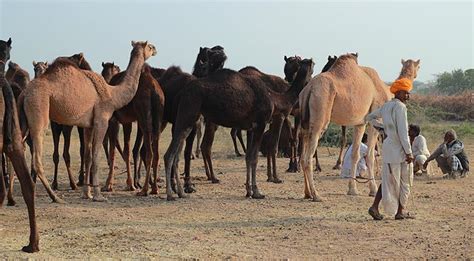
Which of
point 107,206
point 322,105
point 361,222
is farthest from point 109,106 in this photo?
point 361,222

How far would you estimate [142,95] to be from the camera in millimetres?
12516

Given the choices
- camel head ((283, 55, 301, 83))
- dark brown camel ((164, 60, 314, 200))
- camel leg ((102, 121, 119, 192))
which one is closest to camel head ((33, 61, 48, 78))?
camel leg ((102, 121, 119, 192))

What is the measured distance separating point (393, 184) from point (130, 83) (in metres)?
4.76

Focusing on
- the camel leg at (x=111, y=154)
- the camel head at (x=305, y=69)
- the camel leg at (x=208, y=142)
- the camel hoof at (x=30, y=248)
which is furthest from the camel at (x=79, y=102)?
the camel hoof at (x=30, y=248)

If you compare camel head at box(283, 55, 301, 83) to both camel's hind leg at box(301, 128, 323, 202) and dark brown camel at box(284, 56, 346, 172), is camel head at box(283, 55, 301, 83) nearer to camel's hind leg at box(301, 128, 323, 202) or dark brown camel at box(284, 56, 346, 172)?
dark brown camel at box(284, 56, 346, 172)

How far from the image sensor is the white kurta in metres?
9.88

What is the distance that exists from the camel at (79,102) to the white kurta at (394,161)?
446 centimetres

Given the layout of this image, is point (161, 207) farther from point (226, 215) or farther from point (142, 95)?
point (142, 95)

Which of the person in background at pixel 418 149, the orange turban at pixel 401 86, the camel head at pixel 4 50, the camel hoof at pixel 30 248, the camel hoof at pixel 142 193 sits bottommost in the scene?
the camel hoof at pixel 30 248

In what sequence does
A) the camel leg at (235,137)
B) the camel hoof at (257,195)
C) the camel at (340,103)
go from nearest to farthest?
1. the camel at (340,103)
2. the camel hoof at (257,195)
3. the camel leg at (235,137)

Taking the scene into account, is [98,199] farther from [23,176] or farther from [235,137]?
[235,137]

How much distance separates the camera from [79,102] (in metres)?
11.5

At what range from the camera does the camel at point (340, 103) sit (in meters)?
11.7

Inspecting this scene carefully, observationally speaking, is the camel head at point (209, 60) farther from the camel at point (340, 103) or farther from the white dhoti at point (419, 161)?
the white dhoti at point (419, 161)
